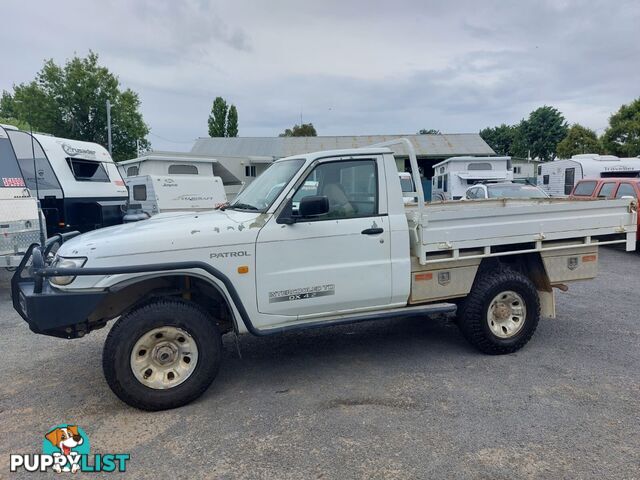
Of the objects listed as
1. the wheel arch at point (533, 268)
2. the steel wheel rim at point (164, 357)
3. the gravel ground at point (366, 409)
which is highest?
the wheel arch at point (533, 268)

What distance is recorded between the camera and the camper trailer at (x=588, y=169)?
17.0m

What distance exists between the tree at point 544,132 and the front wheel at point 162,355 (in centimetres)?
5019

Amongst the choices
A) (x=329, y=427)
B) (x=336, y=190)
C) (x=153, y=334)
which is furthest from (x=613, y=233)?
(x=153, y=334)

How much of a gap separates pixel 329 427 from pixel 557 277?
3205mm

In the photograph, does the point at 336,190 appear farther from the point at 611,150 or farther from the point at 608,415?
the point at 611,150

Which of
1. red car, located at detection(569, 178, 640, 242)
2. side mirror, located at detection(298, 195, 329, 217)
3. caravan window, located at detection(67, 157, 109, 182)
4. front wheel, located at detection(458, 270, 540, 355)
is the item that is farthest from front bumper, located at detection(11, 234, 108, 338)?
red car, located at detection(569, 178, 640, 242)

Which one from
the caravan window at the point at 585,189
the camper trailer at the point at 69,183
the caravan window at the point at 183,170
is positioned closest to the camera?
the camper trailer at the point at 69,183

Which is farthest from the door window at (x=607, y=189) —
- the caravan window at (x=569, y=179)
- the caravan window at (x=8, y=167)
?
the caravan window at (x=8, y=167)

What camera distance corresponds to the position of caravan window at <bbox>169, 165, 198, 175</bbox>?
13750 millimetres

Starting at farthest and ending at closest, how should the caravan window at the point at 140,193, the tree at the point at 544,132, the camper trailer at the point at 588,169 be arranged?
1. the tree at the point at 544,132
2. the camper trailer at the point at 588,169
3. the caravan window at the point at 140,193

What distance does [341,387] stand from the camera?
414cm

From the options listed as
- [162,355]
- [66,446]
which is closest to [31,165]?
[162,355]

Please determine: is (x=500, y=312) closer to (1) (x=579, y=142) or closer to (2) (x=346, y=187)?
(2) (x=346, y=187)

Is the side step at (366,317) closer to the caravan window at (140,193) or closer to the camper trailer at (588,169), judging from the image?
the caravan window at (140,193)
